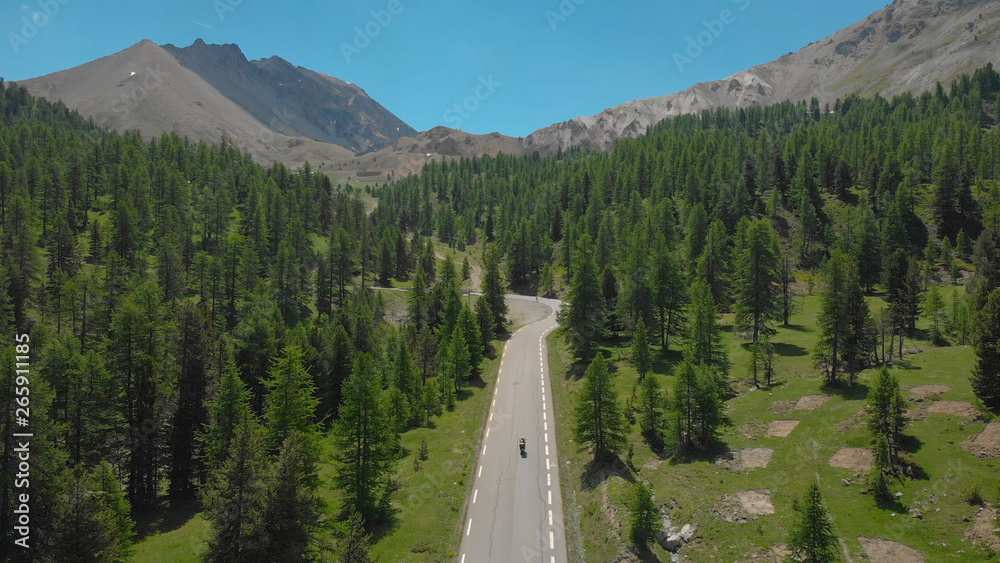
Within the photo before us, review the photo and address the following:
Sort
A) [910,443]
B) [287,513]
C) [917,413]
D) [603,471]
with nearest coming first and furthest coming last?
1. [287,513]
2. [910,443]
3. [917,413]
4. [603,471]

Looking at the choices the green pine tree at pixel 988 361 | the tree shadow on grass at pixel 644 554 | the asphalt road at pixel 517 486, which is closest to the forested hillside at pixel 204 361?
the asphalt road at pixel 517 486

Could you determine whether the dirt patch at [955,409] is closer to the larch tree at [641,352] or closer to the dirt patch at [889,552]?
the dirt patch at [889,552]

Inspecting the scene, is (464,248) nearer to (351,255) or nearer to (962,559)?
(351,255)

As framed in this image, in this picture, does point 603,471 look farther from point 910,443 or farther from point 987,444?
point 987,444

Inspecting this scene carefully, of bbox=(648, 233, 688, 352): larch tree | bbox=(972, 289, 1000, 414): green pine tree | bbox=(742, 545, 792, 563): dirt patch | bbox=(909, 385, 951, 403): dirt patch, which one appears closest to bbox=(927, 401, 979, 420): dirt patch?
bbox=(972, 289, 1000, 414): green pine tree

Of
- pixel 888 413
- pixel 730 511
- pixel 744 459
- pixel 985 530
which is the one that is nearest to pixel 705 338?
pixel 744 459

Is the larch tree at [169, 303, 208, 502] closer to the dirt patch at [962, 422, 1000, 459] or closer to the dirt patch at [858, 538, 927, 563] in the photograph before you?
the dirt patch at [858, 538, 927, 563]
